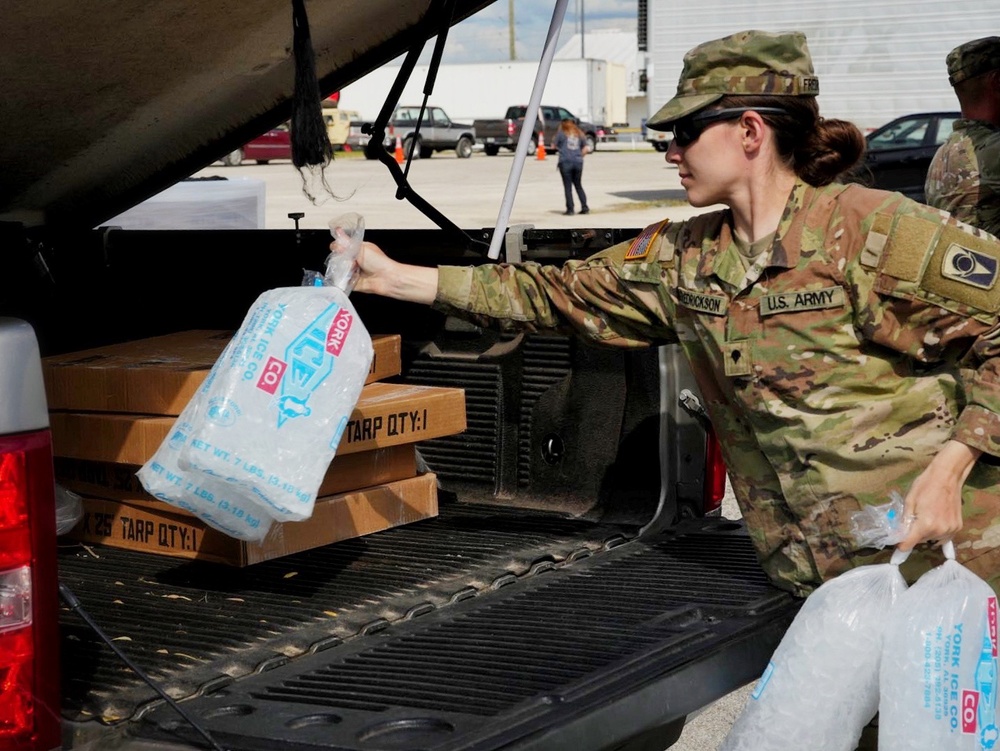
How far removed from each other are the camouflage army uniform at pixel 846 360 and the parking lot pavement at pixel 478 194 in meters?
8.90

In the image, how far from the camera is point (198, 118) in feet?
12.5

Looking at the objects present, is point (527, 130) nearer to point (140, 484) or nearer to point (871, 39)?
point (140, 484)

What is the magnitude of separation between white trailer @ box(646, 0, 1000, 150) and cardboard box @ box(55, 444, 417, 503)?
17704 mm

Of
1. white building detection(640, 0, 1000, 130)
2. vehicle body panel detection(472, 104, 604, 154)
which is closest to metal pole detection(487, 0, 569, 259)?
white building detection(640, 0, 1000, 130)

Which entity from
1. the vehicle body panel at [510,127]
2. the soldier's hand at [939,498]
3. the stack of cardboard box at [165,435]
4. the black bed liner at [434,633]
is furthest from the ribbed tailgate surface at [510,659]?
the vehicle body panel at [510,127]

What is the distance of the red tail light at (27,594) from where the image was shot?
5.90 ft

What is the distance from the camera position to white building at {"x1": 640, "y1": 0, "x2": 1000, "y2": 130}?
19.8 meters

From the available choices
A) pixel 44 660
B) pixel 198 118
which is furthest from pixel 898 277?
pixel 198 118

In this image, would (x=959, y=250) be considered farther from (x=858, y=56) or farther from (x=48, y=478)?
(x=858, y=56)

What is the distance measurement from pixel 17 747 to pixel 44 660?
113 millimetres

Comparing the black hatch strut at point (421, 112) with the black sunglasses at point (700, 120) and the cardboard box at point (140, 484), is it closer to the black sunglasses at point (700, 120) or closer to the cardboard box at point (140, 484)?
the cardboard box at point (140, 484)

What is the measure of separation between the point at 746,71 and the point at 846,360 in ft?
1.83

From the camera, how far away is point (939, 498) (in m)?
2.39

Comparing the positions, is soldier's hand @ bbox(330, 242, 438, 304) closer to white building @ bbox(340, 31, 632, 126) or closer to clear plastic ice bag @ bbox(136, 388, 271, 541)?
clear plastic ice bag @ bbox(136, 388, 271, 541)
